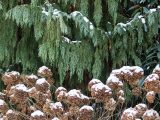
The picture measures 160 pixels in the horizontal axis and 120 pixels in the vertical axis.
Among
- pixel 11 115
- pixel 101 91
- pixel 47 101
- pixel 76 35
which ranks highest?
pixel 76 35

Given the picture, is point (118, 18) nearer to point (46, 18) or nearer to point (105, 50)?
point (105, 50)

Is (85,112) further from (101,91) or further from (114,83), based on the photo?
(114,83)

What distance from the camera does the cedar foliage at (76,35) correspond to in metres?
3.55

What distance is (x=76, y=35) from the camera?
385 centimetres

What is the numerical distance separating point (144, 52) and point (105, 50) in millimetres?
447

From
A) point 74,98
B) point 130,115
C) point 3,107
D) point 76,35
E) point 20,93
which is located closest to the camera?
point 130,115

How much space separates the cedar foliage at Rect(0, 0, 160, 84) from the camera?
355cm

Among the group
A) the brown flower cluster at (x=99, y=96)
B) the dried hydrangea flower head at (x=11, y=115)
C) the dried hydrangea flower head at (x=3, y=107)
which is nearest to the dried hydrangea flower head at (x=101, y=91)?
the brown flower cluster at (x=99, y=96)

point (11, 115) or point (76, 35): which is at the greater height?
point (76, 35)

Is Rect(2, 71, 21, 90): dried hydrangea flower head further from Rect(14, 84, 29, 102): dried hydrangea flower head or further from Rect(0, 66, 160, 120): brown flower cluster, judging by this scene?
Rect(14, 84, 29, 102): dried hydrangea flower head

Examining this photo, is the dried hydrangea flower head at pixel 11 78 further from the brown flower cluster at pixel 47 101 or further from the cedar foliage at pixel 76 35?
the cedar foliage at pixel 76 35

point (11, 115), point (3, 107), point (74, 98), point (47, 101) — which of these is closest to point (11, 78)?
point (3, 107)

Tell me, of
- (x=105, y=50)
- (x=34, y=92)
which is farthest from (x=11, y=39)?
(x=34, y=92)

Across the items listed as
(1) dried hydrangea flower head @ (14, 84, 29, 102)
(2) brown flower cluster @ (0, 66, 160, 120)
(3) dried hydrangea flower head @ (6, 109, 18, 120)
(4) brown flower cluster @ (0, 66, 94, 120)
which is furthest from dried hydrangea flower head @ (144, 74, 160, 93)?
(3) dried hydrangea flower head @ (6, 109, 18, 120)
